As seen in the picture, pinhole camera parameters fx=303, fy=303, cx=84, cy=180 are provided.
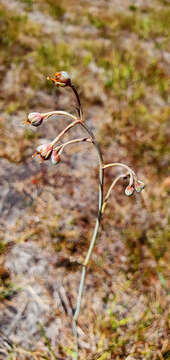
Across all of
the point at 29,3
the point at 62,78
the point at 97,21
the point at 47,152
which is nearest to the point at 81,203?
the point at 47,152

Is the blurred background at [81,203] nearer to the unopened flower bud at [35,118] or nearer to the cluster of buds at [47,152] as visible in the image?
the cluster of buds at [47,152]

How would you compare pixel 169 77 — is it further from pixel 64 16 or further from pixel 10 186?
pixel 10 186

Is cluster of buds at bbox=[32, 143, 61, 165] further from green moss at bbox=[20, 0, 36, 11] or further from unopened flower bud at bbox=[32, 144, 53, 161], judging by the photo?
green moss at bbox=[20, 0, 36, 11]

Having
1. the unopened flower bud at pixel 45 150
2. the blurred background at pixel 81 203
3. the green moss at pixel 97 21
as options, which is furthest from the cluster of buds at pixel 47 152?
the green moss at pixel 97 21

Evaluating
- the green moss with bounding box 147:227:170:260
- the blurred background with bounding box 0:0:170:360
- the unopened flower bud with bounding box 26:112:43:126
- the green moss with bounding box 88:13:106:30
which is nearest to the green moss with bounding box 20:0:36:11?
the blurred background with bounding box 0:0:170:360

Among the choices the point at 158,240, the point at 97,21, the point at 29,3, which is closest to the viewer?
the point at 158,240

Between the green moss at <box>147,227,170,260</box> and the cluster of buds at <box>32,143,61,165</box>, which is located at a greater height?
the cluster of buds at <box>32,143,61,165</box>

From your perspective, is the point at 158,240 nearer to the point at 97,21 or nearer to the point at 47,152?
the point at 47,152

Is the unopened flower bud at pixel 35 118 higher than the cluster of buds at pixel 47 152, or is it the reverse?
the unopened flower bud at pixel 35 118

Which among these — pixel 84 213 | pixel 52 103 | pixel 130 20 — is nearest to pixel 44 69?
pixel 52 103
